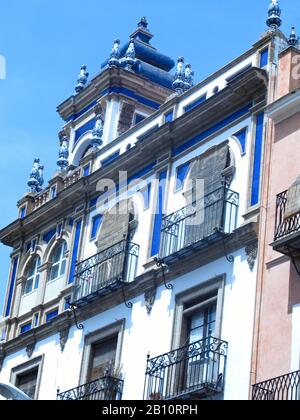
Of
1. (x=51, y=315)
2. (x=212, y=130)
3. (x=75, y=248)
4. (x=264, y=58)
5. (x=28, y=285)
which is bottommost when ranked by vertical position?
(x=51, y=315)

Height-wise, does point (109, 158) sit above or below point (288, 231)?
above

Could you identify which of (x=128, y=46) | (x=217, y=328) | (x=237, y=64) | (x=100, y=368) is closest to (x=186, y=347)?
(x=217, y=328)

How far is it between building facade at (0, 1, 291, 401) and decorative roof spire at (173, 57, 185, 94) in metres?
0.04

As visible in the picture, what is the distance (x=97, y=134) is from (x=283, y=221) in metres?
10.4

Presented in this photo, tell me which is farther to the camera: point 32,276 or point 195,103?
point 32,276

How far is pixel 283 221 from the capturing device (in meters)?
21.2

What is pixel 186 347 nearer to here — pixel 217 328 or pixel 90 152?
pixel 217 328

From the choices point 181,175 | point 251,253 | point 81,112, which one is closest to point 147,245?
point 181,175

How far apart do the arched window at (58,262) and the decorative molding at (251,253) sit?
24.4 ft

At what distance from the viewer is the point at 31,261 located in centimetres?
3056

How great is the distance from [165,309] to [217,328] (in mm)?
2022

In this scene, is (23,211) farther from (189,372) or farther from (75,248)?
(189,372)

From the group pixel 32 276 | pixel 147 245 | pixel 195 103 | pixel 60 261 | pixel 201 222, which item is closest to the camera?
pixel 201 222

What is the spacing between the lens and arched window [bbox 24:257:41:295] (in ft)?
98.5
